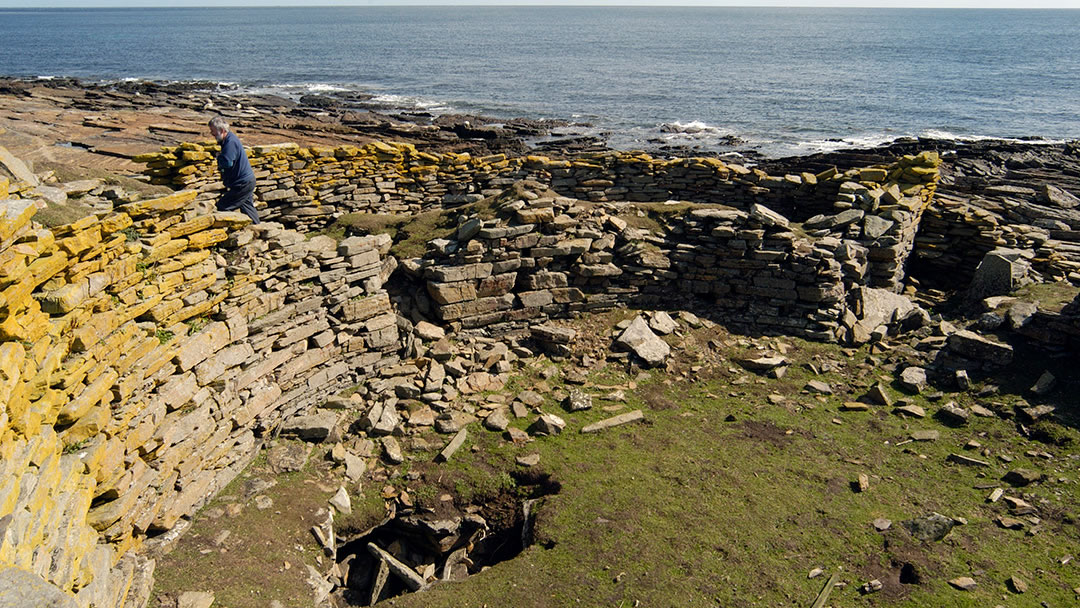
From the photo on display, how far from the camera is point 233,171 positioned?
11.0 metres

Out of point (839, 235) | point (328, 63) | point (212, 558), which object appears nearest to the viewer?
point (212, 558)

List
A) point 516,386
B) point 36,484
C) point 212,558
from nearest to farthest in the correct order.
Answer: point 36,484 → point 212,558 → point 516,386

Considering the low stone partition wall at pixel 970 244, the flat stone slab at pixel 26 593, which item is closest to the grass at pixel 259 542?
the flat stone slab at pixel 26 593

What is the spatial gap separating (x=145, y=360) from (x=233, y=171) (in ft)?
13.6

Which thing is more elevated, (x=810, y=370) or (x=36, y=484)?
(x=36, y=484)

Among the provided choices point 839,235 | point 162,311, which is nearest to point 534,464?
point 162,311

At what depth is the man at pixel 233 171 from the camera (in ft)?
35.4

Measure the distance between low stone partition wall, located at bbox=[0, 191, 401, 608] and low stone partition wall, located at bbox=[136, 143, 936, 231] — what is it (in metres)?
3.85

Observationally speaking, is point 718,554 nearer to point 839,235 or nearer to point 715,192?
point 839,235

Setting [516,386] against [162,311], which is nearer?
[162,311]

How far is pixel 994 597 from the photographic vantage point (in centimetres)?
685

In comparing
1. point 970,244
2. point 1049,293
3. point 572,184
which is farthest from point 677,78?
point 1049,293

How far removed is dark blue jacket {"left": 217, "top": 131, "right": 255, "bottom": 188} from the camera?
1082cm

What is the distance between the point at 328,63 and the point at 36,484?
79459 mm
